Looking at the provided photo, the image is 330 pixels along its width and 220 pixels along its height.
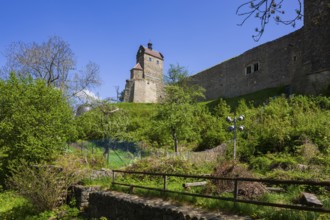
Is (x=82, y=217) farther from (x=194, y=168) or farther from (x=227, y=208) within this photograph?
(x=227, y=208)

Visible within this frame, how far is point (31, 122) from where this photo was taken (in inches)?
571

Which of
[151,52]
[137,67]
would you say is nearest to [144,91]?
[137,67]

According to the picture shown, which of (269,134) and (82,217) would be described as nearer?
(82,217)

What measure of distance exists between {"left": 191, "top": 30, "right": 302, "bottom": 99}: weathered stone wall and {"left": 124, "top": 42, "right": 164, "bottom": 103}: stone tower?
12790mm

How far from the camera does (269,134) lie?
14.7m

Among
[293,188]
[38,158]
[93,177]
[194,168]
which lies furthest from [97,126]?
[293,188]

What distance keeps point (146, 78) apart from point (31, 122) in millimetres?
35233

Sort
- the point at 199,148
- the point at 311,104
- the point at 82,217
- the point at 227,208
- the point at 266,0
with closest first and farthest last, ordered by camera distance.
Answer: the point at 266,0
the point at 227,208
the point at 82,217
the point at 311,104
the point at 199,148

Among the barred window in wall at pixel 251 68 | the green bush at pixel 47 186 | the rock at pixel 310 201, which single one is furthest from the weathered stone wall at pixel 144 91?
the rock at pixel 310 201

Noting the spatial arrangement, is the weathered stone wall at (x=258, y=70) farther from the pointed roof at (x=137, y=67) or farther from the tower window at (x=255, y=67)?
the pointed roof at (x=137, y=67)

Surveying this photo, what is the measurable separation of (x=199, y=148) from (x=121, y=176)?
968cm

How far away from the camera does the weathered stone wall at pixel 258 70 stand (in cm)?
2464

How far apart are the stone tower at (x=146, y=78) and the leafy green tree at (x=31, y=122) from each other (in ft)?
94.5

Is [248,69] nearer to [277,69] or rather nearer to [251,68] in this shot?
[251,68]
